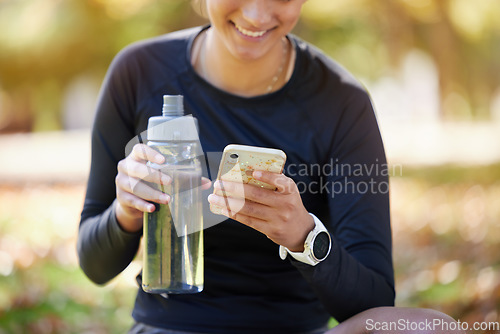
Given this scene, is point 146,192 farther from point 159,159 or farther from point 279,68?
point 279,68

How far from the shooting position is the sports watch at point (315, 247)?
1691mm

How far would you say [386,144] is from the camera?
12.5 m

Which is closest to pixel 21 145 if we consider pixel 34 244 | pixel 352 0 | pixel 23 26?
pixel 23 26

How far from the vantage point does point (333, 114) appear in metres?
2.09

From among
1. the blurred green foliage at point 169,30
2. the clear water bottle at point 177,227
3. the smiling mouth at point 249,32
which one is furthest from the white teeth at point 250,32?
the blurred green foliage at point 169,30

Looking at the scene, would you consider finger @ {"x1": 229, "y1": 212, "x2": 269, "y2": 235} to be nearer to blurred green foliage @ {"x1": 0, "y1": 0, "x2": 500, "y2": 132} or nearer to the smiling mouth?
the smiling mouth

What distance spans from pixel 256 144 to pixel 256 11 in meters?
0.41

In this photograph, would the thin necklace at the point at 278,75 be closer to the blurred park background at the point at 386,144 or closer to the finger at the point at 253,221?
the finger at the point at 253,221

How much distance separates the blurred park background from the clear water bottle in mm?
1980

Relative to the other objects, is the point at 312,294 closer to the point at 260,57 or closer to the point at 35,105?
the point at 260,57

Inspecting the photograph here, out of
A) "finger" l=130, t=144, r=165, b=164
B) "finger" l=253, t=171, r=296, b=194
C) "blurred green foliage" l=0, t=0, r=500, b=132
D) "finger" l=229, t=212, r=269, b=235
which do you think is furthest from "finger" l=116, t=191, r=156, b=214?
"blurred green foliage" l=0, t=0, r=500, b=132

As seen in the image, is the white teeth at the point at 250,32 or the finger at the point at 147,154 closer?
the finger at the point at 147,154

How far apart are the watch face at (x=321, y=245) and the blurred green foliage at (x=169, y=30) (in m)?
7.71

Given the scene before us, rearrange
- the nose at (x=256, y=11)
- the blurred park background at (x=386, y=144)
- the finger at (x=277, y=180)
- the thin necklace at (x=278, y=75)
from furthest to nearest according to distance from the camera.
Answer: the blurred park background at (x=386, y=144)
the thin necklace at (x=278, y=75)
the nose at (x=256, y=11)
the finger at (x=277, y=180)
